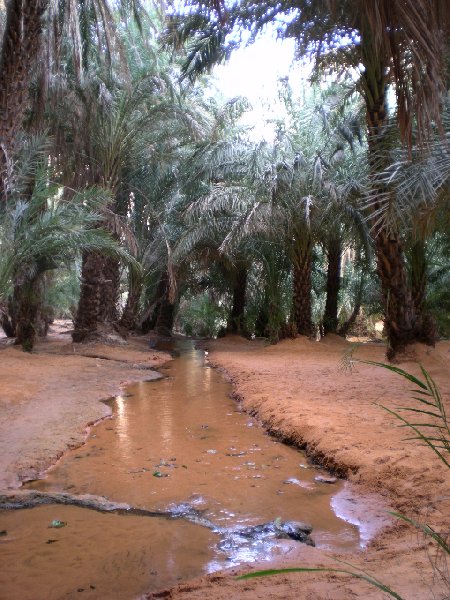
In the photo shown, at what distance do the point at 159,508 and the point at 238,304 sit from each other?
1681 centimetres

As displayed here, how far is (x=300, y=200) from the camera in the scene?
13.2 metres

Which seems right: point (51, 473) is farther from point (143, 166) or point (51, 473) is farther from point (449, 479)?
point (143, 166)

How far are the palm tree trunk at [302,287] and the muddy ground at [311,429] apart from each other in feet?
9.31

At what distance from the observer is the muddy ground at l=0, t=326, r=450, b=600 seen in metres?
2.55

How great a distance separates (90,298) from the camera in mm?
14492

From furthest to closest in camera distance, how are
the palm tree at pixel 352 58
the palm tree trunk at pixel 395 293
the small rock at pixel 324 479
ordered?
the palm tree trunk at pixel 395 293
the palm tree at pixel 352 58
the small rock at pixel 324 479

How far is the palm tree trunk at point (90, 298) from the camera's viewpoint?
14500mm

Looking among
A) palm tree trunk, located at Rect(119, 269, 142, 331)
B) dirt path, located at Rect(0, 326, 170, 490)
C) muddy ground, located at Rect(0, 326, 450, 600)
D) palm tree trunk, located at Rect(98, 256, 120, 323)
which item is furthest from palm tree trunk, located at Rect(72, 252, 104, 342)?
palm tree trunk, located at Rect(119, 269, 142, 331)

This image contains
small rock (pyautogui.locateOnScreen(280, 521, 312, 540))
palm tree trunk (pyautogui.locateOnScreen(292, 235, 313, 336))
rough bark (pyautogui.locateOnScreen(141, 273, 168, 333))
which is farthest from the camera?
rough bark (pyautogui.locateOnScreen(141, 273, 168, 333))

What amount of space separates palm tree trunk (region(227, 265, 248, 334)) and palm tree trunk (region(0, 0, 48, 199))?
13652 mm

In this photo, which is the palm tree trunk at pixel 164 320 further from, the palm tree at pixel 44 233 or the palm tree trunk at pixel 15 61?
the palm tree trunk at pixel 15 61

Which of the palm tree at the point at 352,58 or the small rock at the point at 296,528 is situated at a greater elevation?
the palm tree at the point at 352,58

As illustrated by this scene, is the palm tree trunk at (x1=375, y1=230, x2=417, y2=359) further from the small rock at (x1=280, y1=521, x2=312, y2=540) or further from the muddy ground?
the small rock at (x1=280, y1=521, x2=312, y2=540)

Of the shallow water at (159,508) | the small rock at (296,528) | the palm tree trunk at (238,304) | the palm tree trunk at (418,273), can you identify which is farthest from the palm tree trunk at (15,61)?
the palm tree trunk at (238,304)
